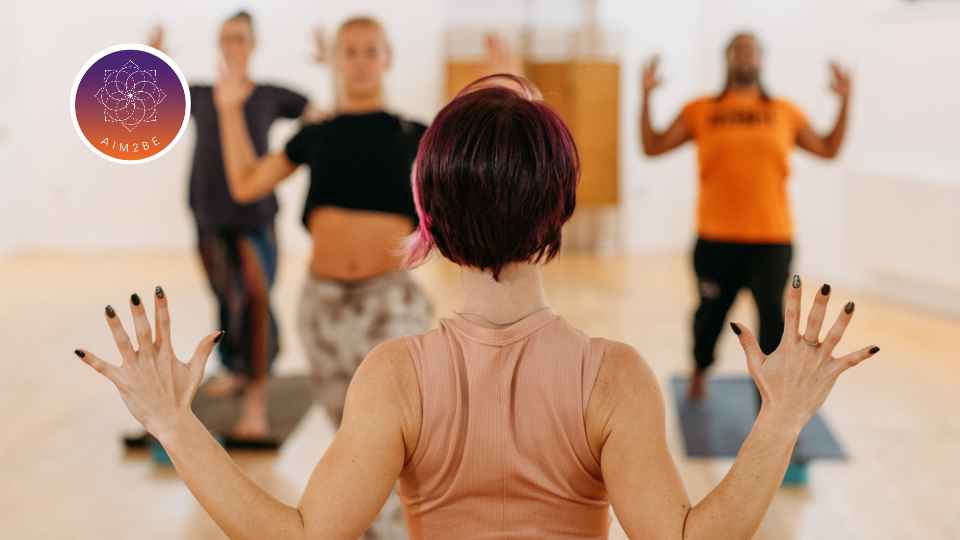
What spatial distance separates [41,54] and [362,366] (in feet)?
26.7

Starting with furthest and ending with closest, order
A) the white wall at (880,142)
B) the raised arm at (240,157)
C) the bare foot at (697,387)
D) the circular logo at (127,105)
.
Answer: the white wall at (880,142), the bare foot at (697,387), the raised arm at (240,157), the circular logo at (127,105)

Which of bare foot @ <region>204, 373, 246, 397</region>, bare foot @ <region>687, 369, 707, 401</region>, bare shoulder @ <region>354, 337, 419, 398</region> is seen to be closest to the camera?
bare shoulder @ <region>354, 337, 419, 398</region>

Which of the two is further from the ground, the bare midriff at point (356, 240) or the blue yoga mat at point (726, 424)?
the bare midriff at point (356, 240)

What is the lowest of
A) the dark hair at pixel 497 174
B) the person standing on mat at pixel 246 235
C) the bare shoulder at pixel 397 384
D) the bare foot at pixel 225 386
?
the bare foot at pixel 225 386

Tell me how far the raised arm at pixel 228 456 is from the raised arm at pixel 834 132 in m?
2.92

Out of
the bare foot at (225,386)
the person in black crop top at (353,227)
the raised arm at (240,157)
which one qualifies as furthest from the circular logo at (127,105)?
the bare foot at (225,386)

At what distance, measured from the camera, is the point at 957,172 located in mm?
6160

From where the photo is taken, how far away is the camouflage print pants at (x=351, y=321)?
279 centimetres

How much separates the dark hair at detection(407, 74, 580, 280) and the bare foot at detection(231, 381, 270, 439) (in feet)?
9.68

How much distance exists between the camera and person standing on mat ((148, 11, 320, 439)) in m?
3.97

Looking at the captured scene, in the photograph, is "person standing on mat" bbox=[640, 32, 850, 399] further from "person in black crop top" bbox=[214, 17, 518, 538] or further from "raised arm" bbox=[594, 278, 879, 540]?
"raised arm" bbox=[594, 278, 879, 540]

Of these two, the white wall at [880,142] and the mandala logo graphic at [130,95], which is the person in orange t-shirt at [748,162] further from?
the white wall at [880,142]

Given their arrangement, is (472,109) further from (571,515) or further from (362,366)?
(571,515)

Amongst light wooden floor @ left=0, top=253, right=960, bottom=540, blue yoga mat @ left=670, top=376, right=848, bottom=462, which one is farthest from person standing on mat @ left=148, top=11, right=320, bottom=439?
blue yoga mat @ left=670, top=376, right=848, bottom=462
